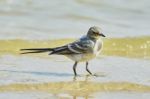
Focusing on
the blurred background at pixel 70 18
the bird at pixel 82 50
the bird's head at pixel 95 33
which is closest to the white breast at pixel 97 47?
the bird at pixel 82 50

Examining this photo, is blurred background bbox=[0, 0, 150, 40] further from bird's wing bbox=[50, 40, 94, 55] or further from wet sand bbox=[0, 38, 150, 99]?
bird's wing bbox=[50, 40, 94, 55]

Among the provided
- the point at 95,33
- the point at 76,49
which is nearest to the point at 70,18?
the point at 95,33

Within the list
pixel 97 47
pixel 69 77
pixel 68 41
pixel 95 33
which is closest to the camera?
pixel 69 77

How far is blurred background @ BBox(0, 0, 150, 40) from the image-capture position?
14.2 meters

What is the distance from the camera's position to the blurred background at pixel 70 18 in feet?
46.5

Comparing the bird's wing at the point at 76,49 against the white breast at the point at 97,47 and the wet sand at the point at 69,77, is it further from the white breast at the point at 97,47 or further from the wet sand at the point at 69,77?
the wet sand at the point at 69,77

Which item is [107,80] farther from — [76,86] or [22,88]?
[22,88]

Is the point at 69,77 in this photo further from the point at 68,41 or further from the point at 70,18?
the point at 70,18

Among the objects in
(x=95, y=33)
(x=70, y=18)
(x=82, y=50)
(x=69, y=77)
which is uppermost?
(x=70, y=18)

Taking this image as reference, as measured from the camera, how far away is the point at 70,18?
15.6 metres

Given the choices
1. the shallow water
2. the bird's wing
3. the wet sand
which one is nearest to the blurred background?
the shallow water

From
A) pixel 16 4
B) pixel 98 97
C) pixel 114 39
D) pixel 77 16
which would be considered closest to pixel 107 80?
pixel 98 97

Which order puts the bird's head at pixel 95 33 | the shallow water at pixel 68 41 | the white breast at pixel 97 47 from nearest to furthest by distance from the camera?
the shallow water at pixel 68 41 → the white breast at pixel 97 47 → the bird's head at pixel 95 33

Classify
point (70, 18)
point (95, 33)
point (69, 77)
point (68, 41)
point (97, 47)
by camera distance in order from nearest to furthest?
point (69, 77) → point (97, 47) → point (95, 33) → point (68, 41) → point (70, 18)
